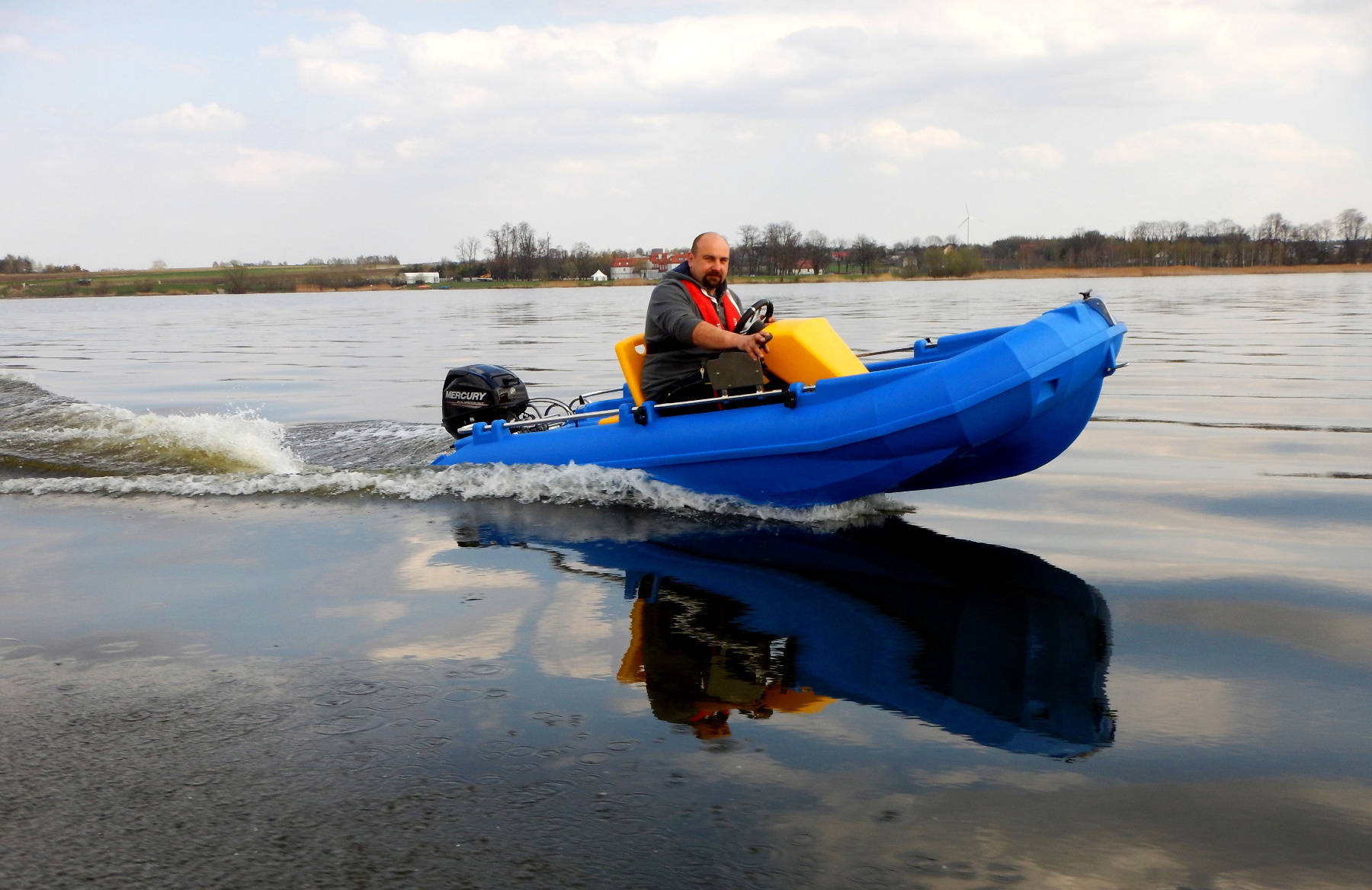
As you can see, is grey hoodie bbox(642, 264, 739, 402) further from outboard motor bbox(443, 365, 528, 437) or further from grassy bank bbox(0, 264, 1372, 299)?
grassy bank bbox(0, 264, 1372, 299)

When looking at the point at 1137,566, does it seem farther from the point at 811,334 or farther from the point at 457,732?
the point at 457,732

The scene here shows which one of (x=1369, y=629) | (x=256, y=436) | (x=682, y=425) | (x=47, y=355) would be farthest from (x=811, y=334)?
(x=47, y=355)

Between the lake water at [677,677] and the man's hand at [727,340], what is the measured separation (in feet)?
3.41

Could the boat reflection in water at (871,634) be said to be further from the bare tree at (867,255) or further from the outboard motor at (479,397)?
the bare tree at (867,255)

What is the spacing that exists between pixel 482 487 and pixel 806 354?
2.60 m

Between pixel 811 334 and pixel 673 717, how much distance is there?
3634mm

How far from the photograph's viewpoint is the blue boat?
6.04 m

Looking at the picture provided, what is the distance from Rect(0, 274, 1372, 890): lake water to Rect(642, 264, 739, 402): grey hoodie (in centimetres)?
75

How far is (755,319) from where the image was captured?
700cm

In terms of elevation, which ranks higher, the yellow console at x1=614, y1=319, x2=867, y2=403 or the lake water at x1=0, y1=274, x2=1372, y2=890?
the yellow console at x1=614, y1=319, x2=867, y2=403

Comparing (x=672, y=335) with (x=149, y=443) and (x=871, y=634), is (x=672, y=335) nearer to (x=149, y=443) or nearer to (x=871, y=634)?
(x=871, y=634)

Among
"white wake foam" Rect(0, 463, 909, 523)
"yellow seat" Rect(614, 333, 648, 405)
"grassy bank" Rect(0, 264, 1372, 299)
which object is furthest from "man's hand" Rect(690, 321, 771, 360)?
"grassy bank" Rect(0, 264, 1372, 299)

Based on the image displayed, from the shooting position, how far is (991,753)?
3.37 metres

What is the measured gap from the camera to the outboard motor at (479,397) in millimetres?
8297
